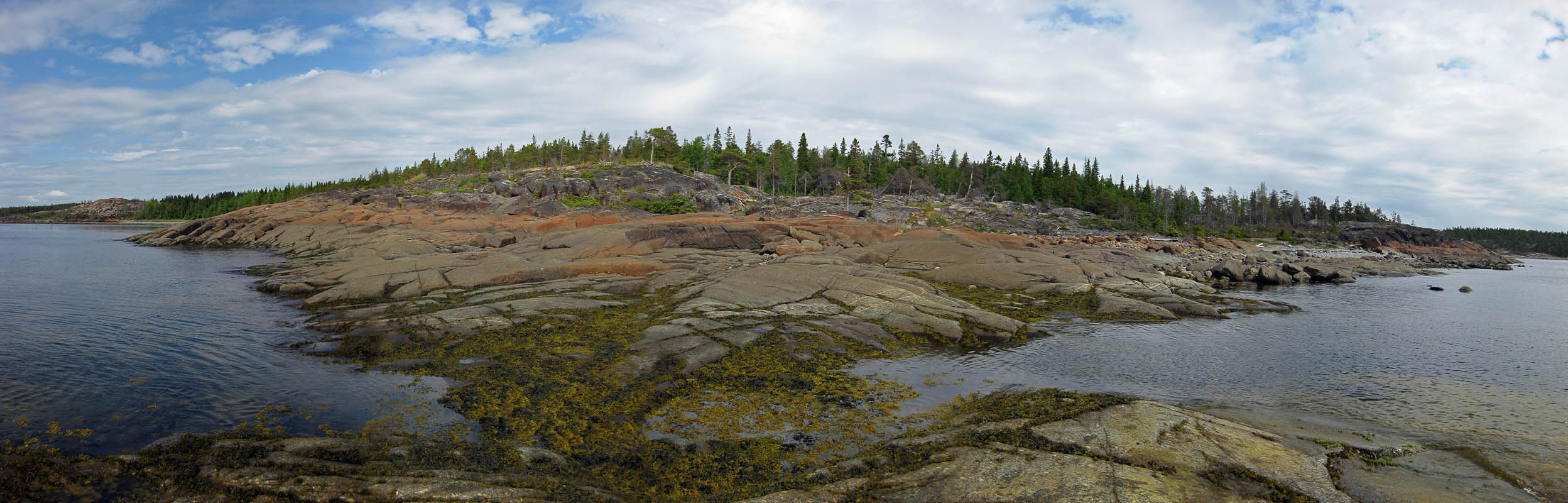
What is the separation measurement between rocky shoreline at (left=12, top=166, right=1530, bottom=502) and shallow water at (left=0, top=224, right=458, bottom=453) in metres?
1.03

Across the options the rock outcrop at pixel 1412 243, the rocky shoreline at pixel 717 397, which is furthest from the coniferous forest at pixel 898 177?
the rocky shoreline at pixel 717 397

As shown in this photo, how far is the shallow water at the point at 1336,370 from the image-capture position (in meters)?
12.8

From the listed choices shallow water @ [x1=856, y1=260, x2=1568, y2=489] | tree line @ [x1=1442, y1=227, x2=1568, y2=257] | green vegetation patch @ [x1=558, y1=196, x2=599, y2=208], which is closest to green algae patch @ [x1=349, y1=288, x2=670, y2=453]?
shallow water @ [x1=856, y1=260, x2=1568, y2=489]

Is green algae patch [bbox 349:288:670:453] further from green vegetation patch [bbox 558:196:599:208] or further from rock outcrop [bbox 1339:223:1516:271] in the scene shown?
rock outcrop [bbox 1339:223:1516:271]

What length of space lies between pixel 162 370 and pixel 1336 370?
29938mm

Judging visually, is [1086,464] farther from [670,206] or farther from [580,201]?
[580,201]

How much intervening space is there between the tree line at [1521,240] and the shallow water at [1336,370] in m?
182

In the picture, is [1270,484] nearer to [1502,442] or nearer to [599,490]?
[1502,442]

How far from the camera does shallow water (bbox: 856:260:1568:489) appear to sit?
12.8m

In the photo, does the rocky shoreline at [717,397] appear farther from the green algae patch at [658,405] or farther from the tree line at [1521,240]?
the tree line at [1521,240]

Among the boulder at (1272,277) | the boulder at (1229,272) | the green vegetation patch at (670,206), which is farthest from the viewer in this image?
the green vegetation patch at (670,206)

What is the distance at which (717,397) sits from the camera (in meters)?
13.0

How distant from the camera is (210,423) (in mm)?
11062

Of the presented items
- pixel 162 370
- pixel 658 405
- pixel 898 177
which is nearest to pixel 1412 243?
pixel 898 177
